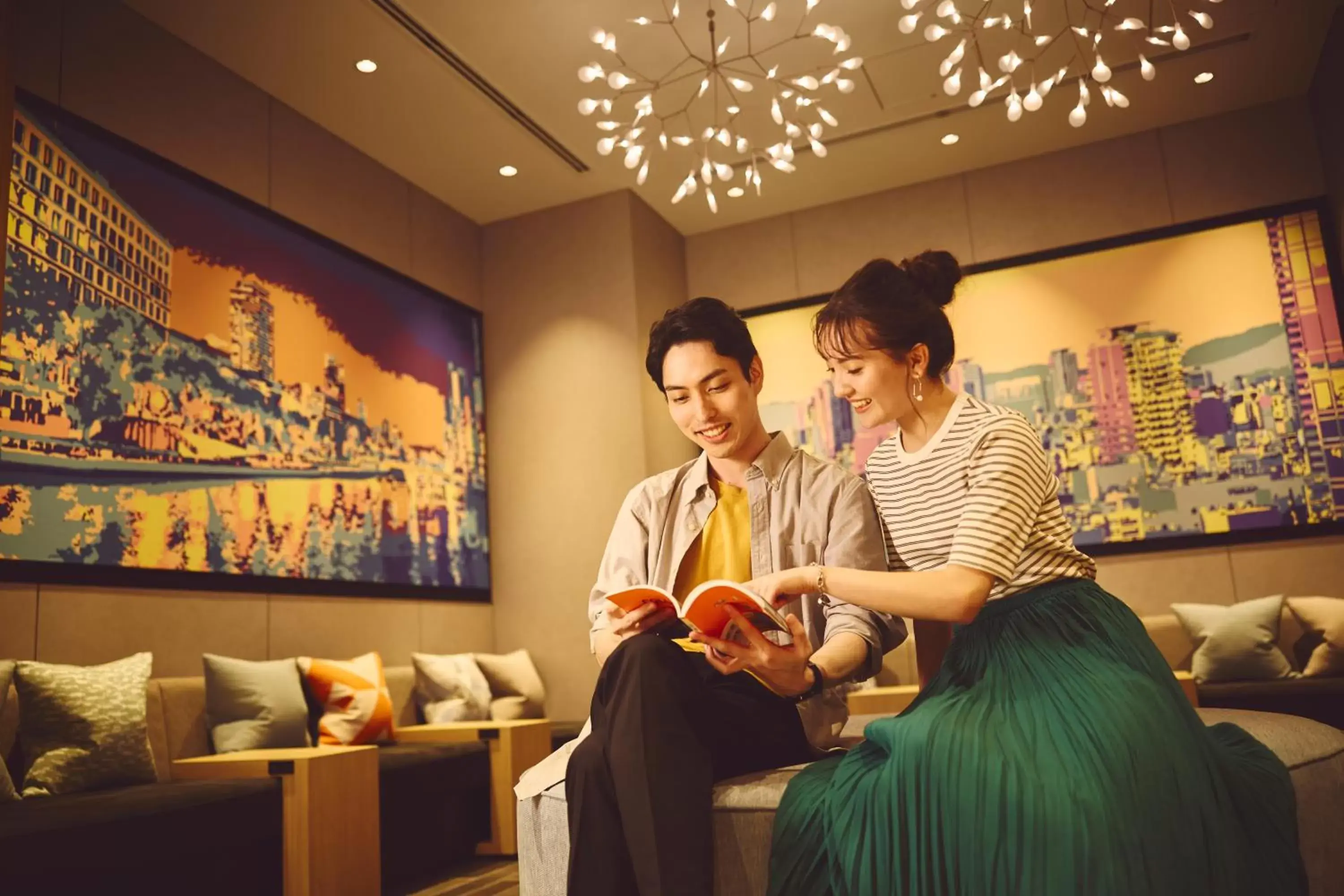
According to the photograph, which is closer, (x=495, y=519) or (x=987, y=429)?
(x=987, y=429)

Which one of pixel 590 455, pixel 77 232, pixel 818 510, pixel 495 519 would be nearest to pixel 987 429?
pixel 818 510

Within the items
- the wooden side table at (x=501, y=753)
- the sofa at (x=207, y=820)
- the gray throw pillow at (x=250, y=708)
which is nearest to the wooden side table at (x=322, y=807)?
the sofa at (x=207, y=820)

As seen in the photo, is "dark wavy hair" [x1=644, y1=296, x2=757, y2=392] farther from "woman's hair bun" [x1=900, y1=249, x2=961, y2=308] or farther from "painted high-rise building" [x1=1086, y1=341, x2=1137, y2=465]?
"painted high-rise building" [x1=1086, y1=341, x2=1137, y2=465]

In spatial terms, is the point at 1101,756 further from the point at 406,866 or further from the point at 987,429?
the point at 406,866

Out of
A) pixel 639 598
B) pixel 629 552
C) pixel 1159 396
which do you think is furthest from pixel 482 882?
pixel 1159 396

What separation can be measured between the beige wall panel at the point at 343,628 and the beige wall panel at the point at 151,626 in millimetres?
106

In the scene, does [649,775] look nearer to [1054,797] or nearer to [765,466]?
[1054,797]

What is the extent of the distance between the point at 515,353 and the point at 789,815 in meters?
4.85

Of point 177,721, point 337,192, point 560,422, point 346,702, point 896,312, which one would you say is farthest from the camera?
point 560,422

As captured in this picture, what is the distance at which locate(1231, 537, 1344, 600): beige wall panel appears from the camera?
495 centimetres

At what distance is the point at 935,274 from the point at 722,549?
27.3 inches

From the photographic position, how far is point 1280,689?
13.9 feet

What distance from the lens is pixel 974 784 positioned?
1.33m

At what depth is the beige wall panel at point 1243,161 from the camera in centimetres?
525
